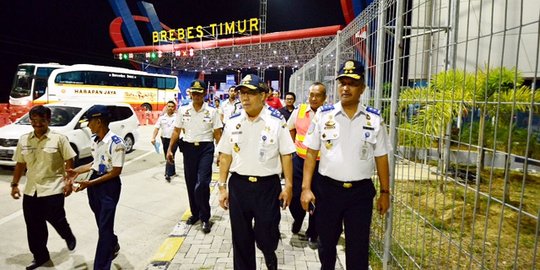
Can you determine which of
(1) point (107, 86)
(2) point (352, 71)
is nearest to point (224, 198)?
(2) point (352, 71)

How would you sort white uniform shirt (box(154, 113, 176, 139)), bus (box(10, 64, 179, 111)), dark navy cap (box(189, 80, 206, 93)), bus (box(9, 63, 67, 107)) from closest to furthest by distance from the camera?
dark navy cap (box(189, 80, 206, 93)), white uniform shirt (box(154, 113, 176, 139)), bus (box(9, 63, 67, 107)), bus (box(10, 64, 179, 111))

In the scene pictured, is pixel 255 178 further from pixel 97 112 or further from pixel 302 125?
pixel 97 112

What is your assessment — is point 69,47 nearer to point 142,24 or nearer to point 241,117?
point 142,24

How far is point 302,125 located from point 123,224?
287 centimetres

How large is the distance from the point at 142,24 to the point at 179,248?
40991mm

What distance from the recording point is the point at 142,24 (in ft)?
132

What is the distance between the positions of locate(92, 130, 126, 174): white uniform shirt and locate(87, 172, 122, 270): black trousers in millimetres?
106

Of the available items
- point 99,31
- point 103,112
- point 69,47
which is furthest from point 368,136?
point 99,31

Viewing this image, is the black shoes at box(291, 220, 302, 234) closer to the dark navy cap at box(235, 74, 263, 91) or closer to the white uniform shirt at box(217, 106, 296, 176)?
the white uniform shirt at box(217, 106, 296, 176)

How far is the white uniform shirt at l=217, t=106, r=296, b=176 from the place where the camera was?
113 inches

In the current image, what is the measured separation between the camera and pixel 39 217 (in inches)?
139

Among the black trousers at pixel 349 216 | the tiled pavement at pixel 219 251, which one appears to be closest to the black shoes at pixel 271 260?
the tiled pavement at pixel 219 251

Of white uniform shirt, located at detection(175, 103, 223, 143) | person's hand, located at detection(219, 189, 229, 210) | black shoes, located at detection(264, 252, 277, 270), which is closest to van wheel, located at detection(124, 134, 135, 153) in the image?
white uniform shirt, located at detection(175, 103, 223, 143)

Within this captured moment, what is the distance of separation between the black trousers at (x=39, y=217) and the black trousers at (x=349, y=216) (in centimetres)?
270
